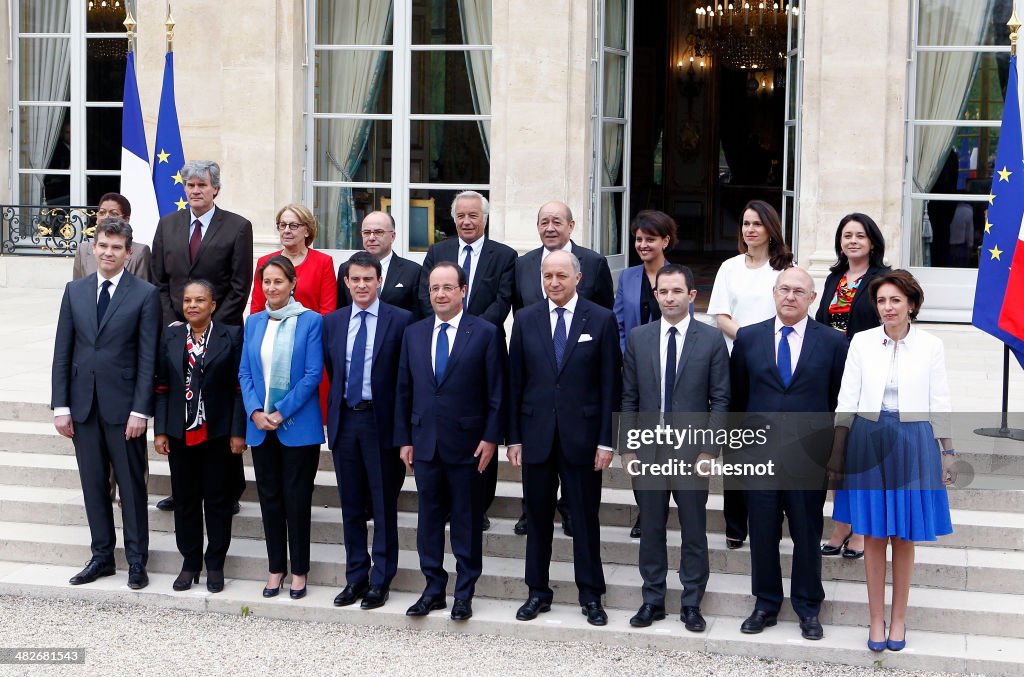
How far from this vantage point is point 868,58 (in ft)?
36.1

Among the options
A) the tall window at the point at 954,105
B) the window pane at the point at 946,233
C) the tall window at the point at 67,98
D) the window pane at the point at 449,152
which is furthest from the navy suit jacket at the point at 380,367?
the tall window at the point at 67,98

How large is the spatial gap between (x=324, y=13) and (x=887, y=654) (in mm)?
8605

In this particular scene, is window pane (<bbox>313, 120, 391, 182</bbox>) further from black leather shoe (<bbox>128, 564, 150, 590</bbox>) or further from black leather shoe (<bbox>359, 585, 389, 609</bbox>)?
black leather shoe (<bbox>359, 585, 389, 609</bbox>)

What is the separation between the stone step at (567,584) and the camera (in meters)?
6.48

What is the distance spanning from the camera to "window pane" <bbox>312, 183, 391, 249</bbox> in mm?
12617

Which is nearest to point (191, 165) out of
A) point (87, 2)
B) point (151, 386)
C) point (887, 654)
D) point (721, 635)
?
point (151, 386)

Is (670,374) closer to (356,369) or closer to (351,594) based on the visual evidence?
(356,369)

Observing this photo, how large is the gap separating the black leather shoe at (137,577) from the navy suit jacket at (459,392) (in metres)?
1.69

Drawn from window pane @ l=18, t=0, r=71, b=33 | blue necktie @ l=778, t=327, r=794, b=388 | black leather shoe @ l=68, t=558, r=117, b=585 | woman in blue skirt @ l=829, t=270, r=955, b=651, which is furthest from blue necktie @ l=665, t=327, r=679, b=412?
window pane @ l=18, t=0, r=71, b=33

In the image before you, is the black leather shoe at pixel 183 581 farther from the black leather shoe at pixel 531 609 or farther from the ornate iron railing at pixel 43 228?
the ornate iron railing at pixel 43 228

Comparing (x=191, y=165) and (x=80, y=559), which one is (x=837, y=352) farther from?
(x=80, y=559)

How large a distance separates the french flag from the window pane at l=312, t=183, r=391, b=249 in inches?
104

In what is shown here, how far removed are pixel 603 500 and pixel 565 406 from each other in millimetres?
1308

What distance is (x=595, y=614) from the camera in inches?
258
